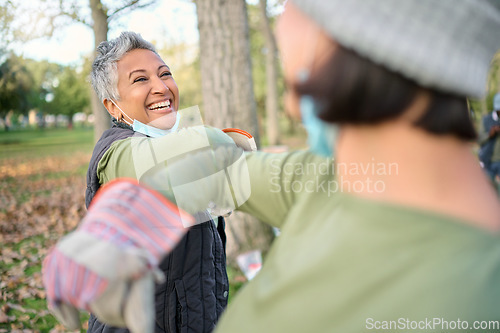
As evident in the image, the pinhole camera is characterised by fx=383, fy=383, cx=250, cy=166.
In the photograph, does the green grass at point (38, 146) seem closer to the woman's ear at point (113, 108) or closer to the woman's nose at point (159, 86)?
the woman's ear at point (113, 108)

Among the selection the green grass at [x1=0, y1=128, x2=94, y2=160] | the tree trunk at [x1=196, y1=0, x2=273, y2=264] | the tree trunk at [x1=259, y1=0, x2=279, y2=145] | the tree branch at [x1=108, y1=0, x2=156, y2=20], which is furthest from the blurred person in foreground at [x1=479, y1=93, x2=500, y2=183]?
the green grass at [x1=0, y1=128, x2=94, y2=160]

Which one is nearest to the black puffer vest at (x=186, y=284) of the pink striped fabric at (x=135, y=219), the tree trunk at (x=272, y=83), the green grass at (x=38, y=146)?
the pink striped fabric at (x=135, y=219)

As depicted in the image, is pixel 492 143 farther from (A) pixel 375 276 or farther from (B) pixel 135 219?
(B) pixel 135 219

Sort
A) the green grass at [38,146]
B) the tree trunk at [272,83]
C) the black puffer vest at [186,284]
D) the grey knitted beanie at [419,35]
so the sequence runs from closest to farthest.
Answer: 1. the grey knitted beanie at [419,35]
2. the black puffer vest at [186,284]
3. the tree trunk at [272,83]
4. the green grass at [38,146]

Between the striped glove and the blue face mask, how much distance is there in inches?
16.0

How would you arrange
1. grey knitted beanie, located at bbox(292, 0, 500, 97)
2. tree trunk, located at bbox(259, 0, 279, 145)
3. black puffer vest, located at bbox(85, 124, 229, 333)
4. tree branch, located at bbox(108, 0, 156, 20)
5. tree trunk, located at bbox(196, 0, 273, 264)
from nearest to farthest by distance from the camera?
grey knitted beanie, located at bbox(292, 0, 500, 97) < black puffer vest, located at bbox(85, 124, 229, 333) < tree trunk, located at bbox(196, 0, 273, 264) < tree branch, located at bbox(108, 0, 156, 20) < tree trunk, located at bbox(259, 0, 279, 145)

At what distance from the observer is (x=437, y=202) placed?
79cm

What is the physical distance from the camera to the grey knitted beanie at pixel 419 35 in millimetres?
726

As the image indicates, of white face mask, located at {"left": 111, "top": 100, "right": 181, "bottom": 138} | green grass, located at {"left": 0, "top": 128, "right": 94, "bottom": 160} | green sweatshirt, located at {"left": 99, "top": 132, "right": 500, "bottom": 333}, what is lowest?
green grass, located at {"left": 0, "top": 128, "right": 94, "bottom": 160}

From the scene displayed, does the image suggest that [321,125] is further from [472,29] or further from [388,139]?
[472,29]

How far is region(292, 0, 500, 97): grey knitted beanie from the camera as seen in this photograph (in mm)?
726

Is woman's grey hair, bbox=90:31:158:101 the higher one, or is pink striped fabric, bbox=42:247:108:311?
woman's grey hair, bbox=90:31:158:101

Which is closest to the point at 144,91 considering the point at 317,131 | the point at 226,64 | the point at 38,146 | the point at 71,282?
the point at 317,131

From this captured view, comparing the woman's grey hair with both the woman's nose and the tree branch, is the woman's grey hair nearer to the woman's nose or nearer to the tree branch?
the woman's nose
